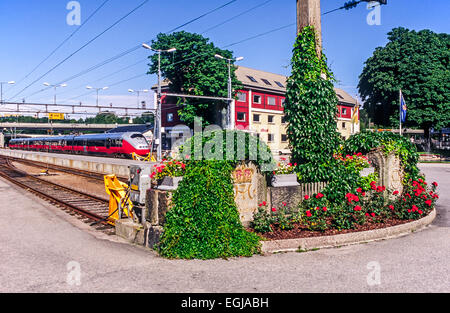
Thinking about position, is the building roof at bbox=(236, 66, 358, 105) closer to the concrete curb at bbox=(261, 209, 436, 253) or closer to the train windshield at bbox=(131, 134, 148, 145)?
the train windshield at bbox=(131, 134, 148, 145)

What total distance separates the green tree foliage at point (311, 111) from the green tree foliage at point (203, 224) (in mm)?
2923

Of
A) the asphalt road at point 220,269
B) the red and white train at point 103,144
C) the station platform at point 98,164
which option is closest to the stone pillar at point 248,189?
the asphalt road at point 220,269

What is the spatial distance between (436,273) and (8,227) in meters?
9.29

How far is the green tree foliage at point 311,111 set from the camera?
9008 mm

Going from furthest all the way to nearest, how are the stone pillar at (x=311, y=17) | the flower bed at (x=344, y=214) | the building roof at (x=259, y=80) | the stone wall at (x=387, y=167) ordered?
the building roof at (x=259, y=80), the stone wall at (x=387, y=167), the stone pillar at (x=311, y=17), the flower bed at (x=344, y=214)

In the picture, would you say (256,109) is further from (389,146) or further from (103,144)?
(389,146)

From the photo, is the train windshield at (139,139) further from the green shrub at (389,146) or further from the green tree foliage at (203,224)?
the green tree foliage at (203,224)

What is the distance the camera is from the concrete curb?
22.8 ft

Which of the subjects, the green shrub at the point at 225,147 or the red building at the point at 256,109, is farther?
the red building at the point at 256,109

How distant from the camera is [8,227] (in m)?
9.42

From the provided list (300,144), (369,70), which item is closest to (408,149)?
(300,144)

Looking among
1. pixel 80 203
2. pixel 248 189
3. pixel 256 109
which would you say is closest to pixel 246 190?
pixel 248 189

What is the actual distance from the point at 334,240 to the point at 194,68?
39.5 metres
